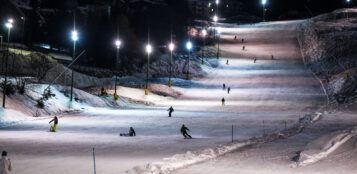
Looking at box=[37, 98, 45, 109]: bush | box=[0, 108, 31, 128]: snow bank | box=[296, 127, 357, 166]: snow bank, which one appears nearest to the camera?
box=[296, 127, 357, 166]: snow bank

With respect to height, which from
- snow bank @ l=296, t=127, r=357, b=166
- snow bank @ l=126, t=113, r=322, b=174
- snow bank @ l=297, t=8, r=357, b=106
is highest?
snow bank @ l=297, t=8, r=357, b=106

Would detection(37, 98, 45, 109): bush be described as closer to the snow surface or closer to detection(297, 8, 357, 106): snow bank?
the snow surface

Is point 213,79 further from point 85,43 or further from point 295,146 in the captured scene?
point 295,146

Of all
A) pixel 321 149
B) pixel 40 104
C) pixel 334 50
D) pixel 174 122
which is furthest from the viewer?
pixel 334 50

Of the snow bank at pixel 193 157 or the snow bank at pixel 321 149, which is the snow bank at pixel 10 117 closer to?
the snow bank at pixel 193 157

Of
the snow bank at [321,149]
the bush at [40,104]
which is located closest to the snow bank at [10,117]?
the bush at [40,104]

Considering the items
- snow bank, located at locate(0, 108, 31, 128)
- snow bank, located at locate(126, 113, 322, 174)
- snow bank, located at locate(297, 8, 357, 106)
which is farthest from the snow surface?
snow bank, located at locate(297, 8, 357, 106)

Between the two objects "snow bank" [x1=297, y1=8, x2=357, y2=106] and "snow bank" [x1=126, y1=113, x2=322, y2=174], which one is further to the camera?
"snow bank" [x1=297, y1=8, x2=357, y2=106]

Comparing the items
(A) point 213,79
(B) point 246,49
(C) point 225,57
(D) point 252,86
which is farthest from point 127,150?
(B) point 246,49

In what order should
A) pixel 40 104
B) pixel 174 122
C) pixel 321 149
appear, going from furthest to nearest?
pixel 40 104
pixel 174 122
pixel 321 149

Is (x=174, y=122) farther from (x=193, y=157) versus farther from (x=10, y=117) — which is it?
(x=193, y=157)

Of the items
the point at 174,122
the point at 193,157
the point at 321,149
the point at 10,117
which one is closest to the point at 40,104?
the point at 10,117

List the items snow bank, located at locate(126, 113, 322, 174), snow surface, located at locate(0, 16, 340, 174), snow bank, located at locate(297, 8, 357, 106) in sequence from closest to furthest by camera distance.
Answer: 1. snow bank, located at locate(126, 113, 322, 174)
2. snow surface, located at locate(0, 16, 340, 174)
3. snow bank, located at locate(297, 8, 357, 106)

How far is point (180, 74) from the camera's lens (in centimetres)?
7581
